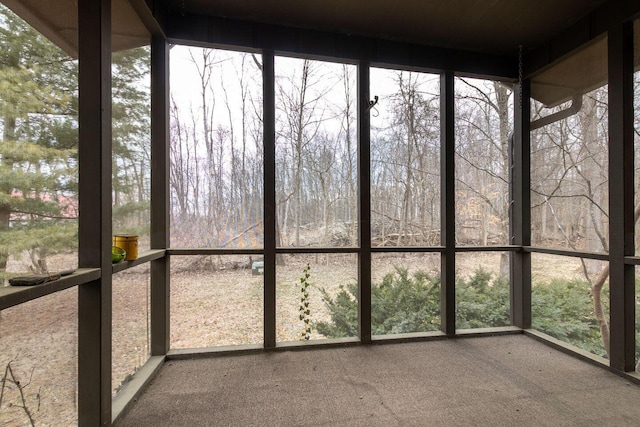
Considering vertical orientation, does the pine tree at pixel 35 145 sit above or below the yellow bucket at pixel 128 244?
above

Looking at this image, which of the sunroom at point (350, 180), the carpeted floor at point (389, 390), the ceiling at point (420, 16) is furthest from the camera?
the ceiling at point (420, 16)

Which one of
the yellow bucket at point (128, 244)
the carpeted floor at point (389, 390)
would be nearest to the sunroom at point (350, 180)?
the yellow bucket at point (128, 244)

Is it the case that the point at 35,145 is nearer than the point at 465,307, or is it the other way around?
the point at 35,145

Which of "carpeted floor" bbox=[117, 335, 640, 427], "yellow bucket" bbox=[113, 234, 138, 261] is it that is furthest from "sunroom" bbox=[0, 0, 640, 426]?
"carpeted floor" bbox=[117, 335, 640, 427]

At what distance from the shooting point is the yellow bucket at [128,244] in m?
1.84

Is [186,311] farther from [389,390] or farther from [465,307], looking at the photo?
[465,307]

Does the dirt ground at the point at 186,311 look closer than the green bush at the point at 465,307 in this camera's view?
Yes

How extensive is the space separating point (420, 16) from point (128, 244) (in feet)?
9.84

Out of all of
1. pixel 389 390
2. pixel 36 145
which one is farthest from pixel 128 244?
pixel 389 390

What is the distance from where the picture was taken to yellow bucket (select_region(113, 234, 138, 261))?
1843 mm

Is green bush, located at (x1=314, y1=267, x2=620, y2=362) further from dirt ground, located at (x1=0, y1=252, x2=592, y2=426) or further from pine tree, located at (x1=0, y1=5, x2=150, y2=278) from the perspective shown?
pine tree, located at (x1=0, y1=5, x2=150, y2=278)

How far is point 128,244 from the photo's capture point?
187 cm

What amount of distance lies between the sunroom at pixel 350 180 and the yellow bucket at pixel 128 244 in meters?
0.01

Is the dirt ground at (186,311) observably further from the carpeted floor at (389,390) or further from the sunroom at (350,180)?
the carpeted floor at (389,390)
